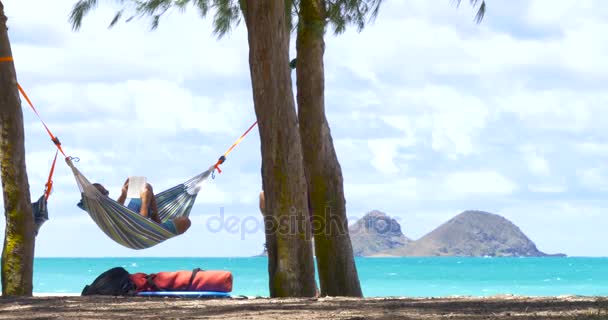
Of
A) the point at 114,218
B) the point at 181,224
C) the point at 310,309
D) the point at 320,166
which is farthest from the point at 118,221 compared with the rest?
the point at 310,309

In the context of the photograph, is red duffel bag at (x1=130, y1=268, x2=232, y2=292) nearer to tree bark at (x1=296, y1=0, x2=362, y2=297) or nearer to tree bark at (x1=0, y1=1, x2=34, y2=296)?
tree bark at (x1=0, y1=1, x2=34, y2=296)

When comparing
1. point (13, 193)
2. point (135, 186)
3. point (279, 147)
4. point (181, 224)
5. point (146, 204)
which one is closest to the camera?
point (279, 147)

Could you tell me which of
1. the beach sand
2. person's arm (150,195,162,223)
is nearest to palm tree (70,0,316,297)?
the beach sand

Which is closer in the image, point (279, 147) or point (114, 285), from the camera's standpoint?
point (279, 147)

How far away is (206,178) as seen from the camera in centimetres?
754

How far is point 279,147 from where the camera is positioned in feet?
18.7

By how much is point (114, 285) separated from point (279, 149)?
4.83 ft

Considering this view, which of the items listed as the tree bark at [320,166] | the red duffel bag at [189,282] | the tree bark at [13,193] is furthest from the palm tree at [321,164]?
the tree bark at [13,193]

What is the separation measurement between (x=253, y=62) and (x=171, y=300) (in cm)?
141

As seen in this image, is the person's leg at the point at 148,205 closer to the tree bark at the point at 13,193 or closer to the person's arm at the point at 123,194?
the person's arm at the point at 123,194

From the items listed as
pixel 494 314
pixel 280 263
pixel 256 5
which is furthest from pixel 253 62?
pixel 494 314

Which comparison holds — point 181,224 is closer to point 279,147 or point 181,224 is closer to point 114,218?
point 114,218

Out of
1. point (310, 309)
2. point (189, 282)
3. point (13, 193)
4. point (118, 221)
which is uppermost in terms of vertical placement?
point (13, 193)

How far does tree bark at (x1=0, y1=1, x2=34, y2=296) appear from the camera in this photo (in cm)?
605
